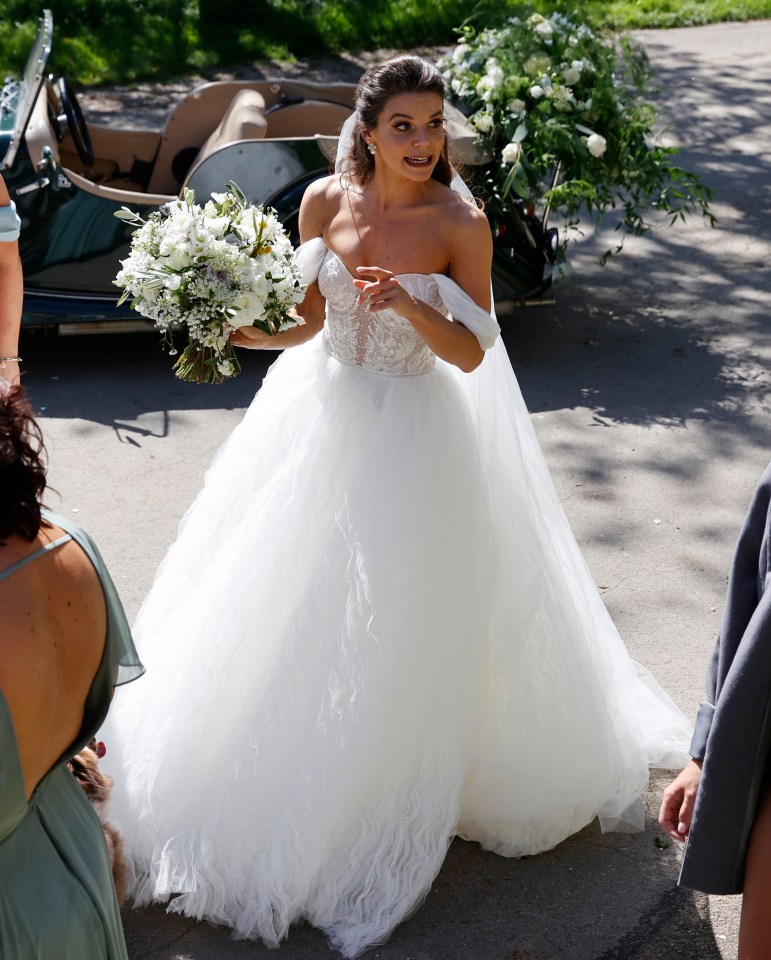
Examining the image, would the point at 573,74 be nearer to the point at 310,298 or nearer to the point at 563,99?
the point at 563,99

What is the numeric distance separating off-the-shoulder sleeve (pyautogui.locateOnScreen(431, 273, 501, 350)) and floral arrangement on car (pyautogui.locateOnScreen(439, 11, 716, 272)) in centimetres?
325

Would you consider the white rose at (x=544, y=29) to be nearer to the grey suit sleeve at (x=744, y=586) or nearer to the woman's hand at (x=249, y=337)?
→ the woman's hand at (x=249, y=337)

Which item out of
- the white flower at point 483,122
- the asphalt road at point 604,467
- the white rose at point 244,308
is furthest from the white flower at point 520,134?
the white rose at point 244,308

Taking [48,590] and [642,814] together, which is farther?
[642,814]

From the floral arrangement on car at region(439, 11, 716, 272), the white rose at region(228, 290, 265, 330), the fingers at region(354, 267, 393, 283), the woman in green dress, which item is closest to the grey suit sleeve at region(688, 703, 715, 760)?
the woman in green dress

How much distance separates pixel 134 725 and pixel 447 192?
1.76 m

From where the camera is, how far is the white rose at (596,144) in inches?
246

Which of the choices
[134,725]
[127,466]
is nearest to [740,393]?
[127,466]

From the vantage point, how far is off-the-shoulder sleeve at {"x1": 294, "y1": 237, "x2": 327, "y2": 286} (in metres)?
3.39

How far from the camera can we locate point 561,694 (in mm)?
3340

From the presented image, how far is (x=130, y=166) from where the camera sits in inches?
284

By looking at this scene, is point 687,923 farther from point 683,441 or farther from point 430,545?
point 683,441

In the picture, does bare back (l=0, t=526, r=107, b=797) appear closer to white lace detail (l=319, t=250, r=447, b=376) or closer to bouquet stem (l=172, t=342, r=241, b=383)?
bouquet stem (l=172, t=342, r=241, b=383)

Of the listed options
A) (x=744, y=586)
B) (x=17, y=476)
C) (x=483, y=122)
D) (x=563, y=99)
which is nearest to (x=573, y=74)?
(x=563, y=99)
